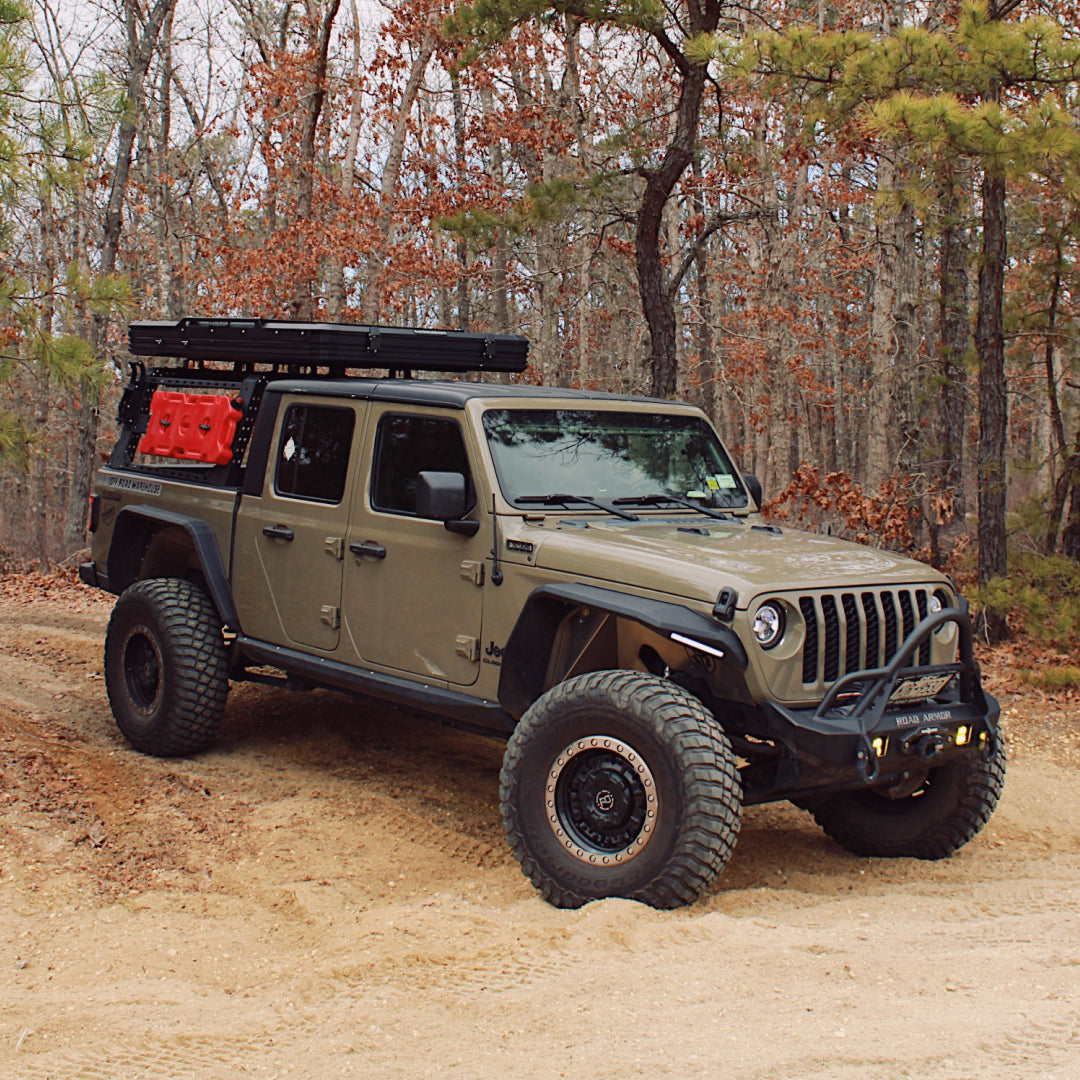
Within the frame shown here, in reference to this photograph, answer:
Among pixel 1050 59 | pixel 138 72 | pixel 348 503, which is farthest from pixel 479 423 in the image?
pixel 138 72

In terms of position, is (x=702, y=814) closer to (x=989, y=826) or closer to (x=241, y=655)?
(x=989, y=826)

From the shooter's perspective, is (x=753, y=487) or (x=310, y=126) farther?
(x=310, y=126)

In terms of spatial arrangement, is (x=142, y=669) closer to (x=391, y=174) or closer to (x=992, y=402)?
(x=992, y=402)

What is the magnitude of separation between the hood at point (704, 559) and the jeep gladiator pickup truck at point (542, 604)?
0.7 inches

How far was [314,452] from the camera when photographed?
630cm

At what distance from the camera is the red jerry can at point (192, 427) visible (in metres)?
6.74

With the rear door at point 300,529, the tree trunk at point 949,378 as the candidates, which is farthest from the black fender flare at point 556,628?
the tree trunk at point 949,378

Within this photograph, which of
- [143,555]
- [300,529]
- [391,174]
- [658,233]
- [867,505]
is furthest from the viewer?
[391,174]

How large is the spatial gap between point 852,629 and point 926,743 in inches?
20.8

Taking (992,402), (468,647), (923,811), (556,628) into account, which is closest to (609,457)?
(556,628)

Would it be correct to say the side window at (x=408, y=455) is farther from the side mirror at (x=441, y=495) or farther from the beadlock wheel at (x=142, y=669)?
the beadlock wheel at (x=142, y=669)

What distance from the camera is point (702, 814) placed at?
4.30 metres

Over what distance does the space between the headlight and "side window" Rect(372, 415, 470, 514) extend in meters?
1.65

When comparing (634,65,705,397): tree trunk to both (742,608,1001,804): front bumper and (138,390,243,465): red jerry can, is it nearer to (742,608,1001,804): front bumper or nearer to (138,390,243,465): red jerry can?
(138,390,243,465): red jerry can
